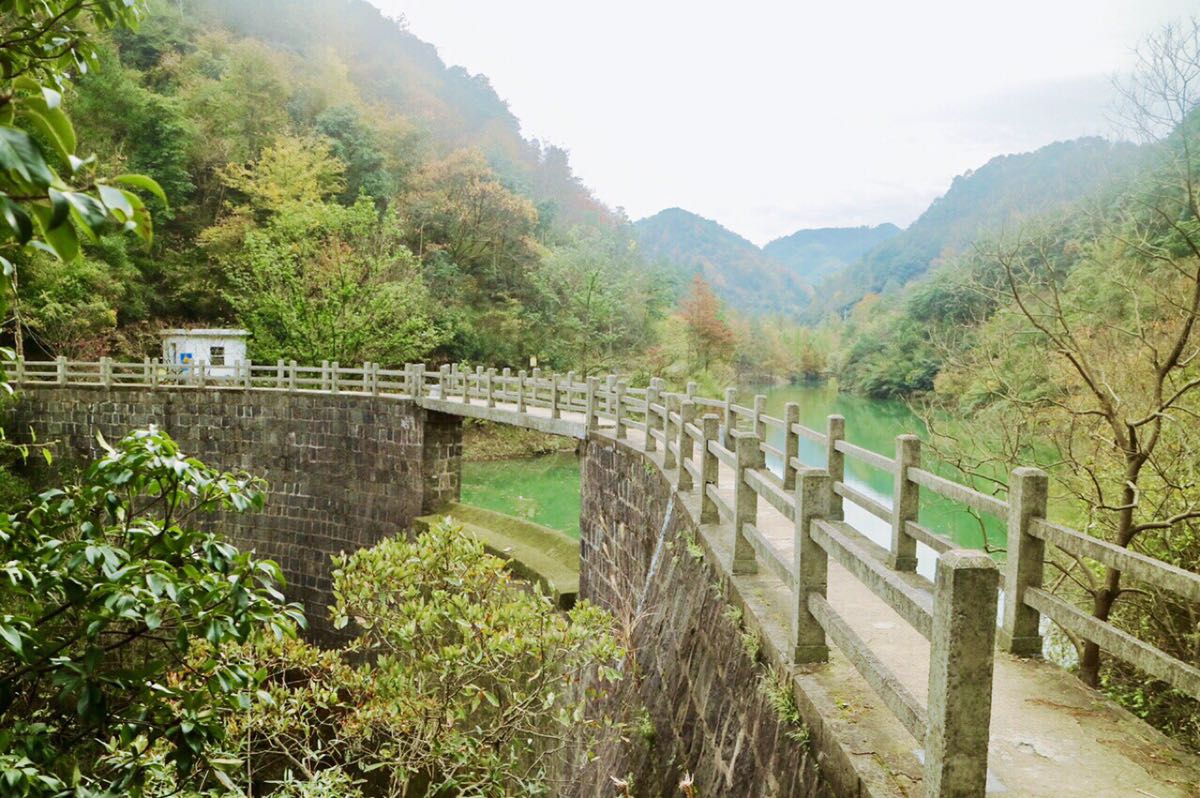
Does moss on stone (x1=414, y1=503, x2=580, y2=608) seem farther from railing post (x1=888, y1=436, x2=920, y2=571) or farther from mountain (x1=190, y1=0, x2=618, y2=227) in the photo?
mountain (x1=190, y1=0, x2=618, y2=227)

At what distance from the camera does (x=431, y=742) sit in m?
6.45

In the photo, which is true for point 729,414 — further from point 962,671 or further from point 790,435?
point 962,671

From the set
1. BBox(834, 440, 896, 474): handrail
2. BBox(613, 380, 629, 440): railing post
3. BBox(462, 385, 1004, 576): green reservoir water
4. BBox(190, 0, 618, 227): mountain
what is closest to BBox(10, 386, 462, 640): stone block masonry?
BBox(462, 385, 1004, 576): green reservoir water

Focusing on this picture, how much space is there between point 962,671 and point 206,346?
24.1 meters

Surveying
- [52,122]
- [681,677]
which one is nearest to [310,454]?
[681,677]

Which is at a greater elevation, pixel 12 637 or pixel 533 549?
pixel 12 637

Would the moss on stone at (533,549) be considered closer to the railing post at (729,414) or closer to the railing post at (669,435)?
the railing post at (669,435)

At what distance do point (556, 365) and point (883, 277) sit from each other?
114 metres

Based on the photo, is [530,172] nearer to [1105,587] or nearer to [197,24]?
[197,24]

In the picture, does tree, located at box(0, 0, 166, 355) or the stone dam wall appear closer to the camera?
tree, located at box(0, 0, 166, 355)

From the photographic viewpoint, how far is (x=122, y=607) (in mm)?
2322

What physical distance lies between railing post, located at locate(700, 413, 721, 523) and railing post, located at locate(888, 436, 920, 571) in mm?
1918

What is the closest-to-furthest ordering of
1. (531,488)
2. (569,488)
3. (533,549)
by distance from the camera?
(533,549)
(531,488)
(569,488)

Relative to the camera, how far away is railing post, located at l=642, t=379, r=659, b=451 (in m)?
9.81
